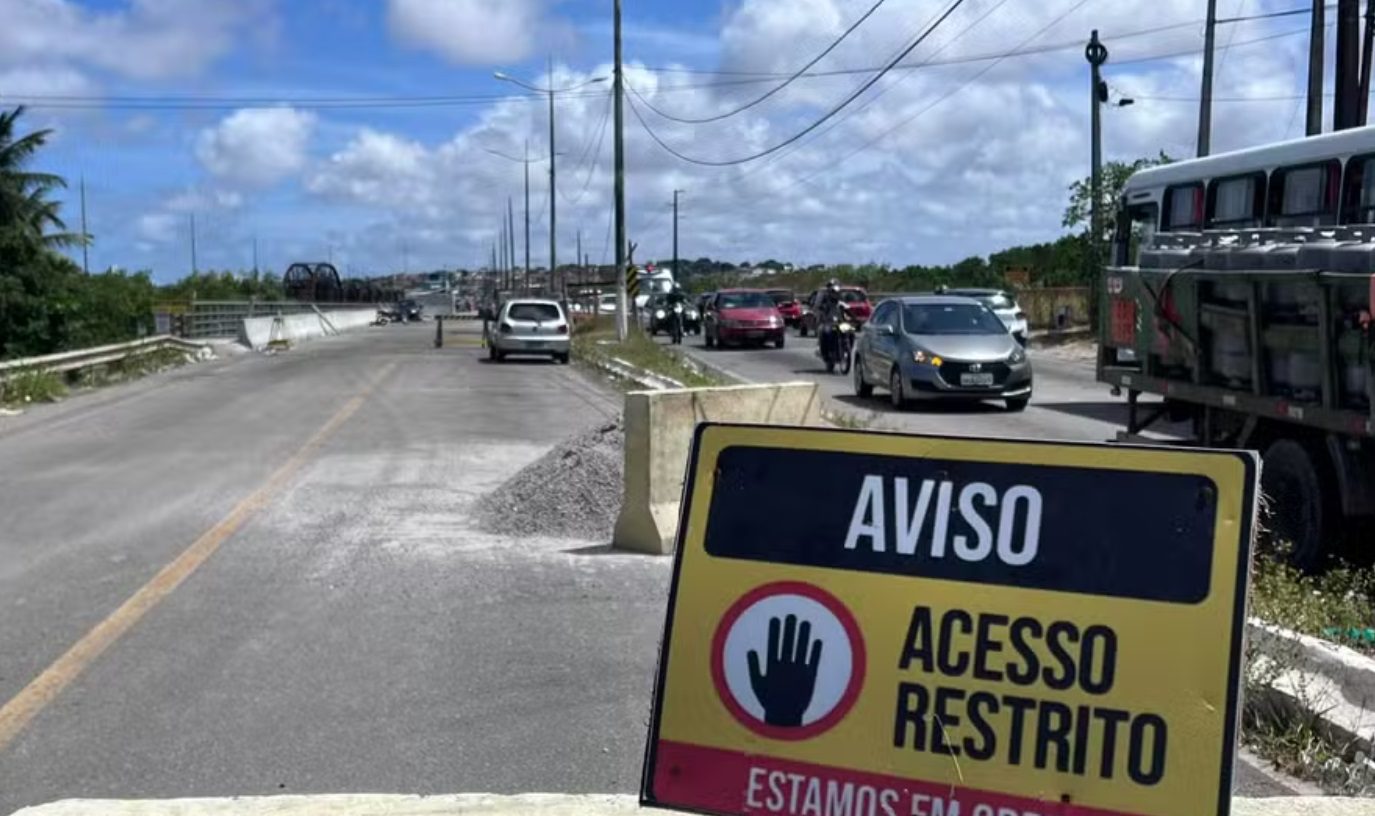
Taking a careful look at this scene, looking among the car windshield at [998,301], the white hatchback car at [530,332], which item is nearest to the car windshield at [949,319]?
the car windshield at [998,301]

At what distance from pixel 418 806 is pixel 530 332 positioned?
32.6 meters

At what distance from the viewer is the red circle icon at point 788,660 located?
Result: 135 inches

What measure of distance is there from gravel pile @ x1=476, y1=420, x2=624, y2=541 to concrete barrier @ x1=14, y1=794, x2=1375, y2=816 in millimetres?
5935

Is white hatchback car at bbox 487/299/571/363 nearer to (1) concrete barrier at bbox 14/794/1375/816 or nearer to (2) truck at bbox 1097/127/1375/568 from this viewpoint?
(2) truck at bbox 1097/127/1375/568

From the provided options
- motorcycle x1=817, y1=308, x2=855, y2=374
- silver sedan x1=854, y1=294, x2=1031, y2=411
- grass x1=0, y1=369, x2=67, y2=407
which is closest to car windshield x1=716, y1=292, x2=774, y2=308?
motorcycle x1=817, y1=308, x2=855, y2=374

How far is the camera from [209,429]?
18859 millimetres

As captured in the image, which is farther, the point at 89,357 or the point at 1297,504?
the point at 89,357

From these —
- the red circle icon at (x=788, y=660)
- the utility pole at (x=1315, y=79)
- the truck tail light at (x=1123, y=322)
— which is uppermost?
the utility pole at (x=1315, y=79)

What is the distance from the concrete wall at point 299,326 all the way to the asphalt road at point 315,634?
3166 centimetres

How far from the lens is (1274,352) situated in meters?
9.12

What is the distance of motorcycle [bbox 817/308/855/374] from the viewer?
3081cm

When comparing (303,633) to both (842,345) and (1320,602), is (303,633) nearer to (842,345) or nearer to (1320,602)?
(1320,602)

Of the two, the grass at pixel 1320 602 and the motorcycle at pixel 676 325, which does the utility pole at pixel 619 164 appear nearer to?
the motorcycle at pixel 676 325

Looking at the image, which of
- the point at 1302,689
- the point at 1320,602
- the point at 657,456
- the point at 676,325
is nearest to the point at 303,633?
the point at 657,456
